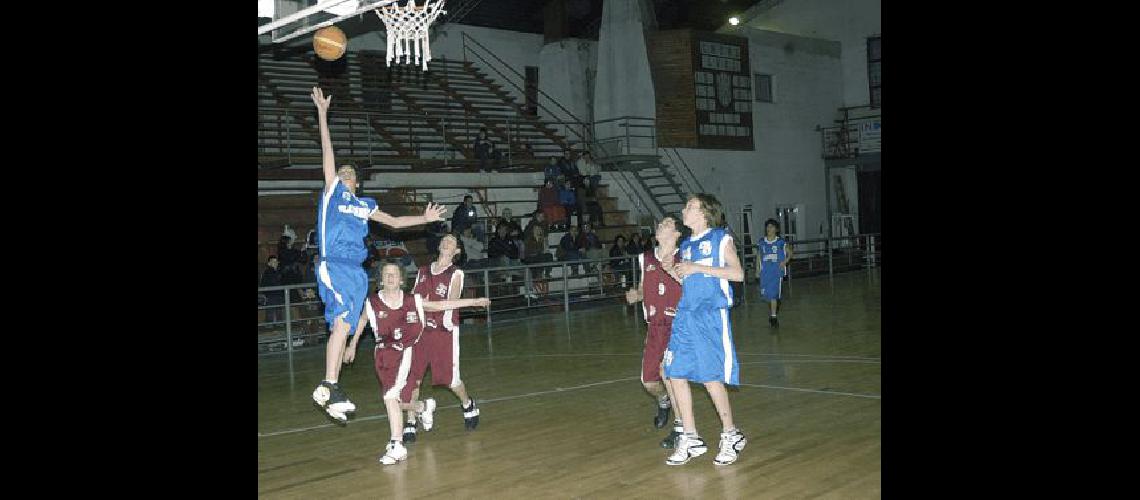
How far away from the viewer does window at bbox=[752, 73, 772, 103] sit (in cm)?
2991

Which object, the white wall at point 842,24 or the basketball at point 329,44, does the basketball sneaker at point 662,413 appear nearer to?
the basketball at point 329,44

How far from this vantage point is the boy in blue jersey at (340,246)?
6.79 meters

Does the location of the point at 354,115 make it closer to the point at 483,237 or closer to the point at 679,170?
the point at 483,237

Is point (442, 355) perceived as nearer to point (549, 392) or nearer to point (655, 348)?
point (655, 348)

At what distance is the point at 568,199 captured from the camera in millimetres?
20375

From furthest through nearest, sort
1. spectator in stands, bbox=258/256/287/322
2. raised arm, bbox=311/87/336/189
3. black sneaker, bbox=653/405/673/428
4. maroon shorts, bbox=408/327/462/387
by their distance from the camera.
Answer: spectator in stands, bbox=258/256/287/322, maroon shorts, bbox=408/327/462/387, black sneaker, bbox=653/405/673/428, raised arm, bbox=311/87/336/189

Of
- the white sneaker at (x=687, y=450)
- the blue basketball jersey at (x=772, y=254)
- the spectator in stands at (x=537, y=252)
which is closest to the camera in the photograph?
the white sneaker at (x=687, y=450)

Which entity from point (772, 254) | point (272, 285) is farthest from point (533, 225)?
point (272, 285)

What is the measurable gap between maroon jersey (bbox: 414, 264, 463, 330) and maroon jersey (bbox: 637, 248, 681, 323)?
1.34 m

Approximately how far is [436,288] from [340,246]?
0.87 meters

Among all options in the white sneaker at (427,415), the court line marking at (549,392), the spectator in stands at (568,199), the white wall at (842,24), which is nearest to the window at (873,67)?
the white wall at (842,24)

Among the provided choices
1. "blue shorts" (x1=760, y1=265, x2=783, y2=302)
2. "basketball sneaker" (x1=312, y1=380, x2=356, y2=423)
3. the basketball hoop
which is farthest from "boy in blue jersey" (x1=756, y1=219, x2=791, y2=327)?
"basketball sneaker" (x1=312, y1=380, x2=356, y2=423)

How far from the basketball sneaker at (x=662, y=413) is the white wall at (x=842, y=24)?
2664 centimetres

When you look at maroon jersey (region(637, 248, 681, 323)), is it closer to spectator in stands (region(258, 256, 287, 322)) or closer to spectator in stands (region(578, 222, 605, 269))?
spectator in stands (region(258, 256, 287, 322))
